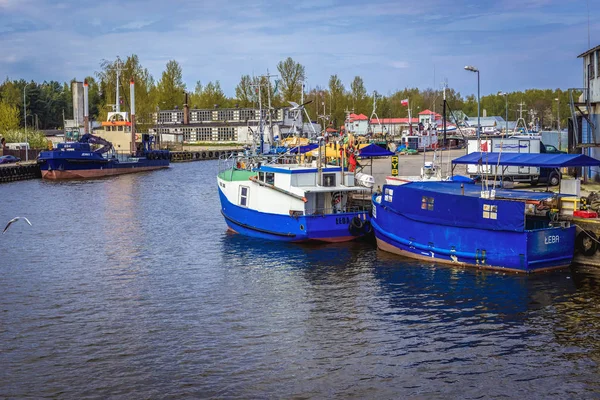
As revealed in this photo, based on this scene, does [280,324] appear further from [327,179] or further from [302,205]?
[327,179]

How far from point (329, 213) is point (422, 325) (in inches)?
589

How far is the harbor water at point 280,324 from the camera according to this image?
20047 mm

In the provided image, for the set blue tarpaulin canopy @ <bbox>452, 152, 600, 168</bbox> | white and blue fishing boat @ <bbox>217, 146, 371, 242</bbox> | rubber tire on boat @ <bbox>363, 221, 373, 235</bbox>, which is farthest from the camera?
rubber tire on boat @ <bbox>363, 221, 373, 235</bbox>

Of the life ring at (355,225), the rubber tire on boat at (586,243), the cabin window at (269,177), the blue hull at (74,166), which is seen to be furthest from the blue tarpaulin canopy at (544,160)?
the blue hull at (74,166)

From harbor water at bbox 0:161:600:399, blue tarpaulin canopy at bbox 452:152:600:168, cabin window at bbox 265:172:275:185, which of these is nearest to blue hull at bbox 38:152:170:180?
harbor water at bbox 0:161:600:399

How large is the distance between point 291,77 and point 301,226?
11953 cm

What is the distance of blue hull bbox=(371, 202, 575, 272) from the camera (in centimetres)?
3030

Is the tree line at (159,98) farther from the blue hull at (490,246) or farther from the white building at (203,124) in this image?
the blue hull at (490,246)

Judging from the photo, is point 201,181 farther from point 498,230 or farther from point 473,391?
point 473,391

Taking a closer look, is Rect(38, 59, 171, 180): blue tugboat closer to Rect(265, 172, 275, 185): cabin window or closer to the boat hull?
the boat hull

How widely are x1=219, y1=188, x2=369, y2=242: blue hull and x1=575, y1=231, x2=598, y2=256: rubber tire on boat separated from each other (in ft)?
36.0

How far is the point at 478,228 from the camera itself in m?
31.2

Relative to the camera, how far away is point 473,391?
63.7ft

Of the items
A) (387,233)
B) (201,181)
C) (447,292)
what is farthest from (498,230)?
(201,181)
